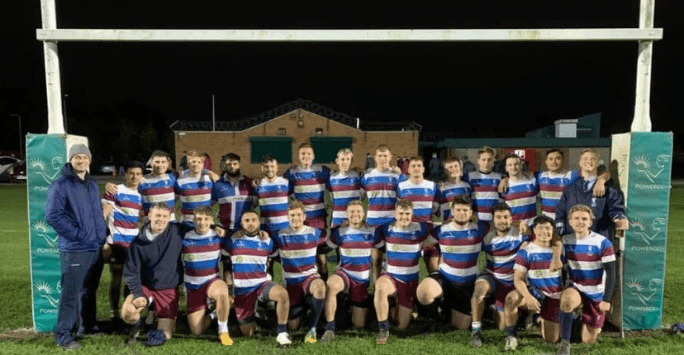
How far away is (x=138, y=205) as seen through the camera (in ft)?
16.5

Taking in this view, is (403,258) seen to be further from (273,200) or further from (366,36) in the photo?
(366,36)

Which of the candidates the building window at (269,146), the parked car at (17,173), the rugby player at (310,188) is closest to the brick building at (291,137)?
the building window at (269,146)

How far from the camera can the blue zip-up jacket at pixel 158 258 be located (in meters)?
4.22

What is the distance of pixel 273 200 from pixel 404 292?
168cm

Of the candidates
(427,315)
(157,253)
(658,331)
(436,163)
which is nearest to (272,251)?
(157,253)

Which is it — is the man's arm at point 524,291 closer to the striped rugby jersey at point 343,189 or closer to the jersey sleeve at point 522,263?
the jersey sleeve at point 522,263

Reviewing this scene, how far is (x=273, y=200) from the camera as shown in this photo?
525cm

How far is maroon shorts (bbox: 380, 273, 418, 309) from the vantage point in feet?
14.7

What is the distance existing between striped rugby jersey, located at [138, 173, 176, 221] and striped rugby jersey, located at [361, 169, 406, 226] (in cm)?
204

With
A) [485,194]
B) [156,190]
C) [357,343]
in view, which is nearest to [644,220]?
[485,194]

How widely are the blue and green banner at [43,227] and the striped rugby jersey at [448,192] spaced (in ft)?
11.4

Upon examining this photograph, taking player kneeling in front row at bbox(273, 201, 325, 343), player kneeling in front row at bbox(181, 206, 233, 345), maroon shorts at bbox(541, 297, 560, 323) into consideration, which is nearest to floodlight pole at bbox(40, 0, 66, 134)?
player kneeling in front row at bbox(181, 206, 233, 345)

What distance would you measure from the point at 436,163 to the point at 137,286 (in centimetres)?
1611

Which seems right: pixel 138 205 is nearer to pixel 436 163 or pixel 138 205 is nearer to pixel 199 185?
pixel 199 185
